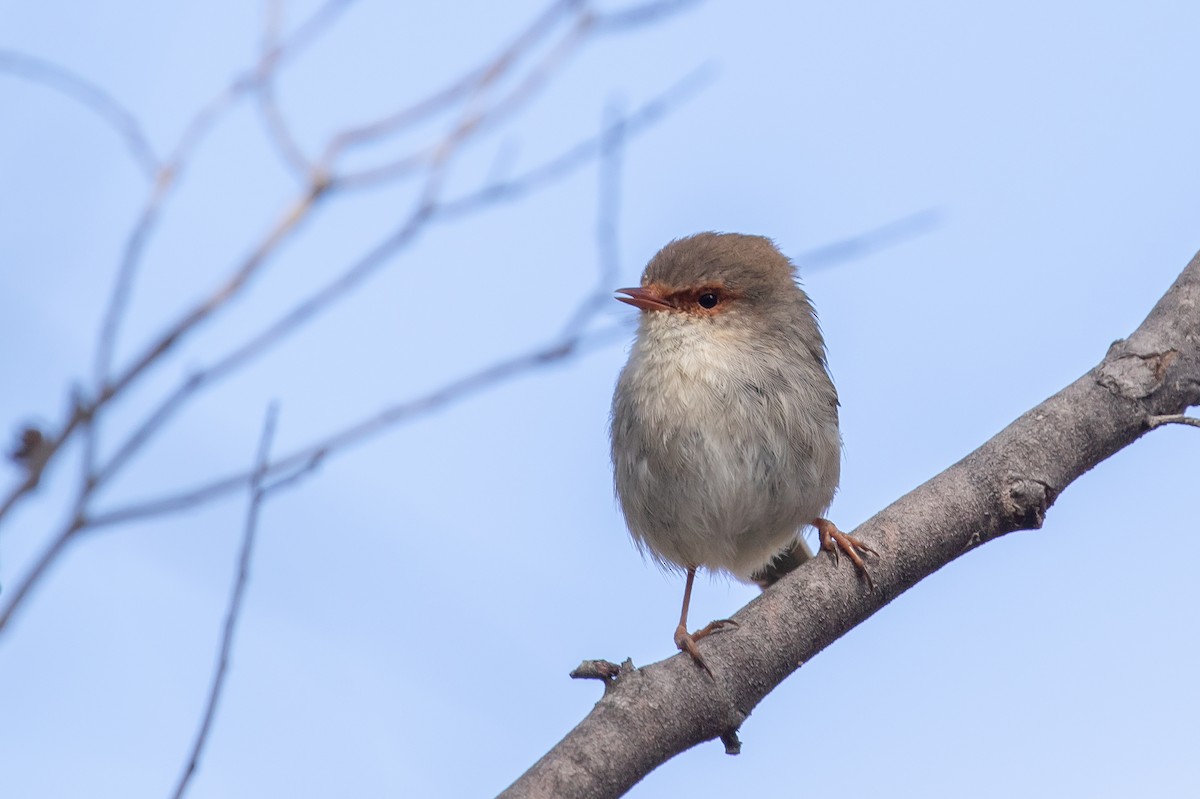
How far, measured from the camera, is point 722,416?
4855mm

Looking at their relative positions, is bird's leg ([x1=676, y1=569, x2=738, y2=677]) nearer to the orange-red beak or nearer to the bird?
the bird

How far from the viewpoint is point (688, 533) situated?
5.04 meters

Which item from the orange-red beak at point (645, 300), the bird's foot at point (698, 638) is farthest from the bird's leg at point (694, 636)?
the orange-red beak at point (645, 300)

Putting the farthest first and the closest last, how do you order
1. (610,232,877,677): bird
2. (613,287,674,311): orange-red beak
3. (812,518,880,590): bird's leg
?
(613,287,674,311): orange-red beak, (610,232,877,677): bird, (812,518,880,590): bird's leg

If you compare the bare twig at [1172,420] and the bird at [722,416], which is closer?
the bare twig at [1172,420]

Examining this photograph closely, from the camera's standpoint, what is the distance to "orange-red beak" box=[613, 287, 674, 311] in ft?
17.2

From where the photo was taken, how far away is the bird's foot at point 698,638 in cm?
357

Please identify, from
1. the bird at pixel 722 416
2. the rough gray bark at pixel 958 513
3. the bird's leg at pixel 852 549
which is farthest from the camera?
the bird at pixel 722 416

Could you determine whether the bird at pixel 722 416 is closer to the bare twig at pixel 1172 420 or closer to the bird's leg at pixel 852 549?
the bird's leg at pixel 852 549

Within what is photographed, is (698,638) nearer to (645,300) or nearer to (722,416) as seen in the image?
(722,416)

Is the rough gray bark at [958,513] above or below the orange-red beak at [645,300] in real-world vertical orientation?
below

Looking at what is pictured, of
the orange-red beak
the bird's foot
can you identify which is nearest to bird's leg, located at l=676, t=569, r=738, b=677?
the bird's foot

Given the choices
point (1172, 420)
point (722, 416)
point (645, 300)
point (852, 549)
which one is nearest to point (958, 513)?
point (852, 549)

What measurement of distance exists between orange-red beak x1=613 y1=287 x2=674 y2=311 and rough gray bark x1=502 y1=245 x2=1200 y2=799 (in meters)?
1.61
